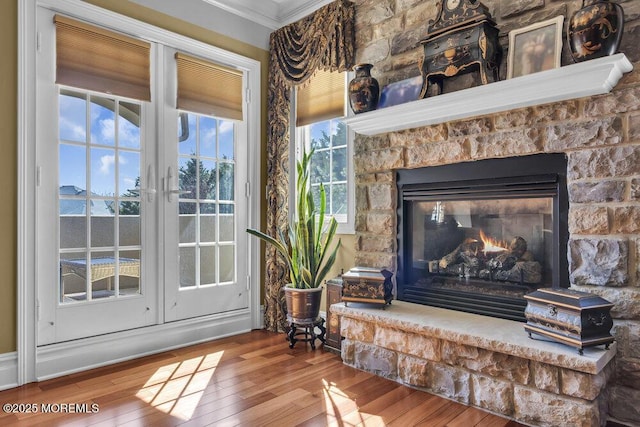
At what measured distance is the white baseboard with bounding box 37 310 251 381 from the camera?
8.63ft

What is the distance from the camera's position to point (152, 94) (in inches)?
121

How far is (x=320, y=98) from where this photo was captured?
3.52 metres

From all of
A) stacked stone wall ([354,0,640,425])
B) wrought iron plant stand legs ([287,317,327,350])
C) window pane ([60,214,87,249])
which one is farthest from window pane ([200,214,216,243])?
stacked stone wall ([354,0,640,425])

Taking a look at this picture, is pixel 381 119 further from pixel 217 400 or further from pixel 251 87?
pixel 217 400

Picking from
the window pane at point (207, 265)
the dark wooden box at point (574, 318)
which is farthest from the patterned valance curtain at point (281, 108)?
the dark wooden box at point (574, 318)

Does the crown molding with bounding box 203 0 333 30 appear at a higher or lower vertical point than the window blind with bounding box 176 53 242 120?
higher

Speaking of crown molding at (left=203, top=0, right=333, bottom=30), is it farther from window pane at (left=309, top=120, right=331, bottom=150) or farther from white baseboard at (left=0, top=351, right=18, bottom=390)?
white baseboard at (left=0, top=351, right=18, bottom=390)

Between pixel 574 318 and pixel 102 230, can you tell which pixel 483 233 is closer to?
pixel 574 318

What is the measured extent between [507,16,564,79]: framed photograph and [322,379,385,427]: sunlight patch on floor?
1975 millimetres

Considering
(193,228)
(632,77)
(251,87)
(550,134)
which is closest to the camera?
(632,77)

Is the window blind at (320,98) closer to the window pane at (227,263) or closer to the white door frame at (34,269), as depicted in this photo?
the white door frame at (34,269)

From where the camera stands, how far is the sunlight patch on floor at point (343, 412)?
2.01 metres

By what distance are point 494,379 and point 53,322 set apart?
2.63 metres

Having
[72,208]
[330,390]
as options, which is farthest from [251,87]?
[330,390]
